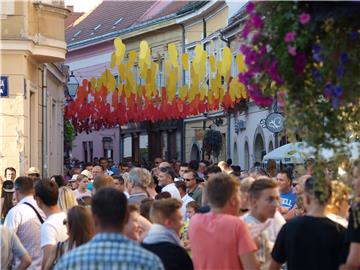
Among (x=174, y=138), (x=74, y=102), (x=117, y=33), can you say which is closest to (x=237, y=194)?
(x=74, y=102)

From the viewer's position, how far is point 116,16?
224ft

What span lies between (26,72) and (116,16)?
45933mm

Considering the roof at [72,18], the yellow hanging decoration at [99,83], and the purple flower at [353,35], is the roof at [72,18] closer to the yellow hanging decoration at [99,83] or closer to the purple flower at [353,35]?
the yellow hanging decoration at [99,83]

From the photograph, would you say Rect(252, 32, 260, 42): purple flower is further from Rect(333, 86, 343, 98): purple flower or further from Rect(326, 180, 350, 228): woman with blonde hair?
Rect(326, 180, 350, 228): woman with blonde hair

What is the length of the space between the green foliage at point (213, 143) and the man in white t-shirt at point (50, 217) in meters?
34.2

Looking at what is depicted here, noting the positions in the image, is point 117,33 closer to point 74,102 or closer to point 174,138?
point 174,138

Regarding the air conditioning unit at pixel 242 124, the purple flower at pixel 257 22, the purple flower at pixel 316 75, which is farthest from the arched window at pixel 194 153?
the purple flower at pixel 316 75

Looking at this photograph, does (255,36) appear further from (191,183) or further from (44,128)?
(44,128)

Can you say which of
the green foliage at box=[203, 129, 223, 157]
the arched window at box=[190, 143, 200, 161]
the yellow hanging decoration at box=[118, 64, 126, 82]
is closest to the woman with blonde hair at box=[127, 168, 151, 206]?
the yellow hanging decoration at box=[118, 64, 126, 82]

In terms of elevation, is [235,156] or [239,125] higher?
[239,125]

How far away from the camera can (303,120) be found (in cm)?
697

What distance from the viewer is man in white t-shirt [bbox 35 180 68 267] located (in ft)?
31.7

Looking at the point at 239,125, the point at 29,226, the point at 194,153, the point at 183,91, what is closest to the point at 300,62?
the point at 29,226

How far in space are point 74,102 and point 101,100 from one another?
4050 mm
